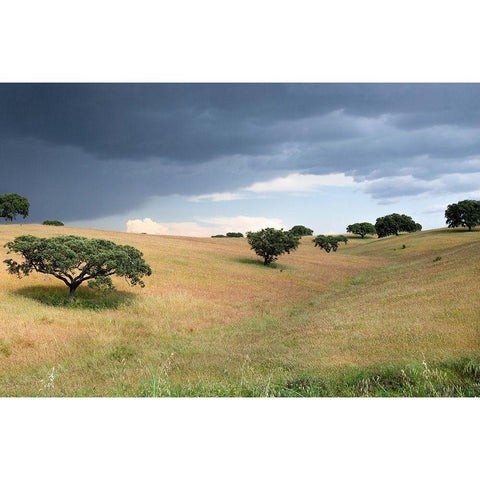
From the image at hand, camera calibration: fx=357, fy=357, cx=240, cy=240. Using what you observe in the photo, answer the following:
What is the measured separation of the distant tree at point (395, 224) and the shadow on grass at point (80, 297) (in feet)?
346

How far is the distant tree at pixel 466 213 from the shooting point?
265 ft

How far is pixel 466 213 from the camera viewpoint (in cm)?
8138

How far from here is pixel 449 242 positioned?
6588cm

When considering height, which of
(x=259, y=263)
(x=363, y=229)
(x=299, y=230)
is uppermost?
(x=363, y=229)

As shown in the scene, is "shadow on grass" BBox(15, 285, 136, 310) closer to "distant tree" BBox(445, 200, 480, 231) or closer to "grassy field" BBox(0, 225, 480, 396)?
"grassy field" BBox(0, 225, 480, 396)

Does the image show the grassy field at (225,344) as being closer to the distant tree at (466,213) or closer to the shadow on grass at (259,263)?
the shadow on grass at (259,263)

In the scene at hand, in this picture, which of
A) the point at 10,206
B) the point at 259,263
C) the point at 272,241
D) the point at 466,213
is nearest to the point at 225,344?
the point at 272,241

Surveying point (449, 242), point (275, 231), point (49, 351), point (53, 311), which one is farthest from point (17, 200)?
point (449, 242)

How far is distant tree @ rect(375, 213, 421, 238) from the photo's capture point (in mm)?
111750

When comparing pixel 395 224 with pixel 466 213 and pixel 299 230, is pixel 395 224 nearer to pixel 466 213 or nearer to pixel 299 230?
pixel 466 213

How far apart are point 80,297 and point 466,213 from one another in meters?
86.5

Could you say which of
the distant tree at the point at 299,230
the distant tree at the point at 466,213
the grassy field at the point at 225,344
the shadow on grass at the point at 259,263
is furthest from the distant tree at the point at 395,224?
the grassy field at the point at 225,344

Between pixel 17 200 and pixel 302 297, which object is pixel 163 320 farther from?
pixel 17 200

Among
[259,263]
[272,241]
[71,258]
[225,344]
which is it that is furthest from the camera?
[259,263]
